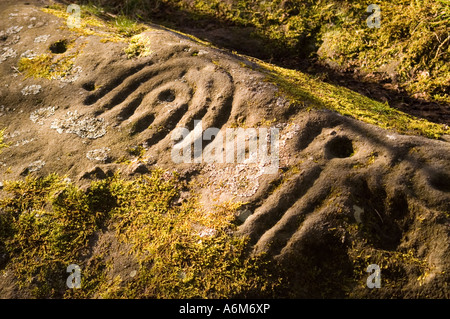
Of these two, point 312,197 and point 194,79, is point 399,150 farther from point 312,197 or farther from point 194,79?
point 194,79

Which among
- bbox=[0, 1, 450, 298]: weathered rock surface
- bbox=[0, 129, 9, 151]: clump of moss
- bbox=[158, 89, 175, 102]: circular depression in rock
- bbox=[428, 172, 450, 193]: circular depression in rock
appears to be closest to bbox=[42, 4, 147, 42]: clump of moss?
bbox=[0, 1, 450, 298]: weathered rock surface

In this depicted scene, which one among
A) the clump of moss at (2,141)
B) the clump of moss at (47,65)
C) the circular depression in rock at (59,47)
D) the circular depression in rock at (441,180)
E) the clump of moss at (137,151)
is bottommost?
the clump of moss at (2,141)

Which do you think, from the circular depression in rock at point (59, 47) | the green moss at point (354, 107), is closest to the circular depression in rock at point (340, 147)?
the green moss at point (354, 107)

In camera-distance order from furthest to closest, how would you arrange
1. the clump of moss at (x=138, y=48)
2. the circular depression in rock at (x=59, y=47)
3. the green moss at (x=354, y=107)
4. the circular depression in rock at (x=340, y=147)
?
the circular depression in rock at (x=59, y=47), the clump of moss at (x=138, y=48), the green moss at (x=354, y=107), the circular depression in rock at (x=340, y=147)

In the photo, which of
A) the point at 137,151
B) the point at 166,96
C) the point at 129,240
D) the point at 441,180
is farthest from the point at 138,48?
the point at 441,180

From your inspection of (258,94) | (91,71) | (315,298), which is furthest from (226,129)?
(91,71)

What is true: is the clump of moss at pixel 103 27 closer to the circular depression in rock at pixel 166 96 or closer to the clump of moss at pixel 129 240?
the circular depression in rock at pixel 166 96
